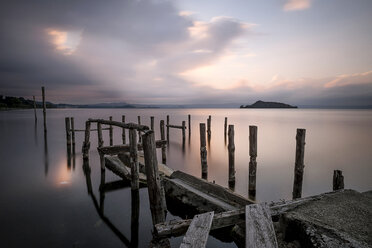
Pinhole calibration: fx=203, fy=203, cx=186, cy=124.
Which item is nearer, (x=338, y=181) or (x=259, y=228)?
(x=259, y=228)

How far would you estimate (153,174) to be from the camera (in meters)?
4.48

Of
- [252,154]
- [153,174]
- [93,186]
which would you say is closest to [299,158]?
[252,154]

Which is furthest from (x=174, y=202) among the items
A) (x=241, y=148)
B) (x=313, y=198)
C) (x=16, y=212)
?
(x=241, y=148)

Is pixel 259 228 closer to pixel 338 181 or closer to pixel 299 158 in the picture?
pixel 338 181

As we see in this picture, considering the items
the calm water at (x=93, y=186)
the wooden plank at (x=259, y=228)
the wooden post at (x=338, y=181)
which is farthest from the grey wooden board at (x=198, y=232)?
the wooden post at (x=338, y=181)

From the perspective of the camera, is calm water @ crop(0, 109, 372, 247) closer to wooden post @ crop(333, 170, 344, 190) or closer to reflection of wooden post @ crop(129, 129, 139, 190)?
reflection of wooden post @ crop(129, 129, 139, 190)

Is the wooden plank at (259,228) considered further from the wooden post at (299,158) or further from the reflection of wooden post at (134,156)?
the reflection of wooden post at (134,156)

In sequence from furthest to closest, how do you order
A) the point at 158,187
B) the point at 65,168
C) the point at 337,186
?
the point at 65,168 → the point at 337,186 → the point at 158,187

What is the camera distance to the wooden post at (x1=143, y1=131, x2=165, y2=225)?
441 centimetres

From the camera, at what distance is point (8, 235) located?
5.23m

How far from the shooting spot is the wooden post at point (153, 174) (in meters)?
4.41

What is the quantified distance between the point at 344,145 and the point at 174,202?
20663 mm

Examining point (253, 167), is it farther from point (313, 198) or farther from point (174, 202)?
point (313, 198)

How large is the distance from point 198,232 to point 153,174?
2.02m
